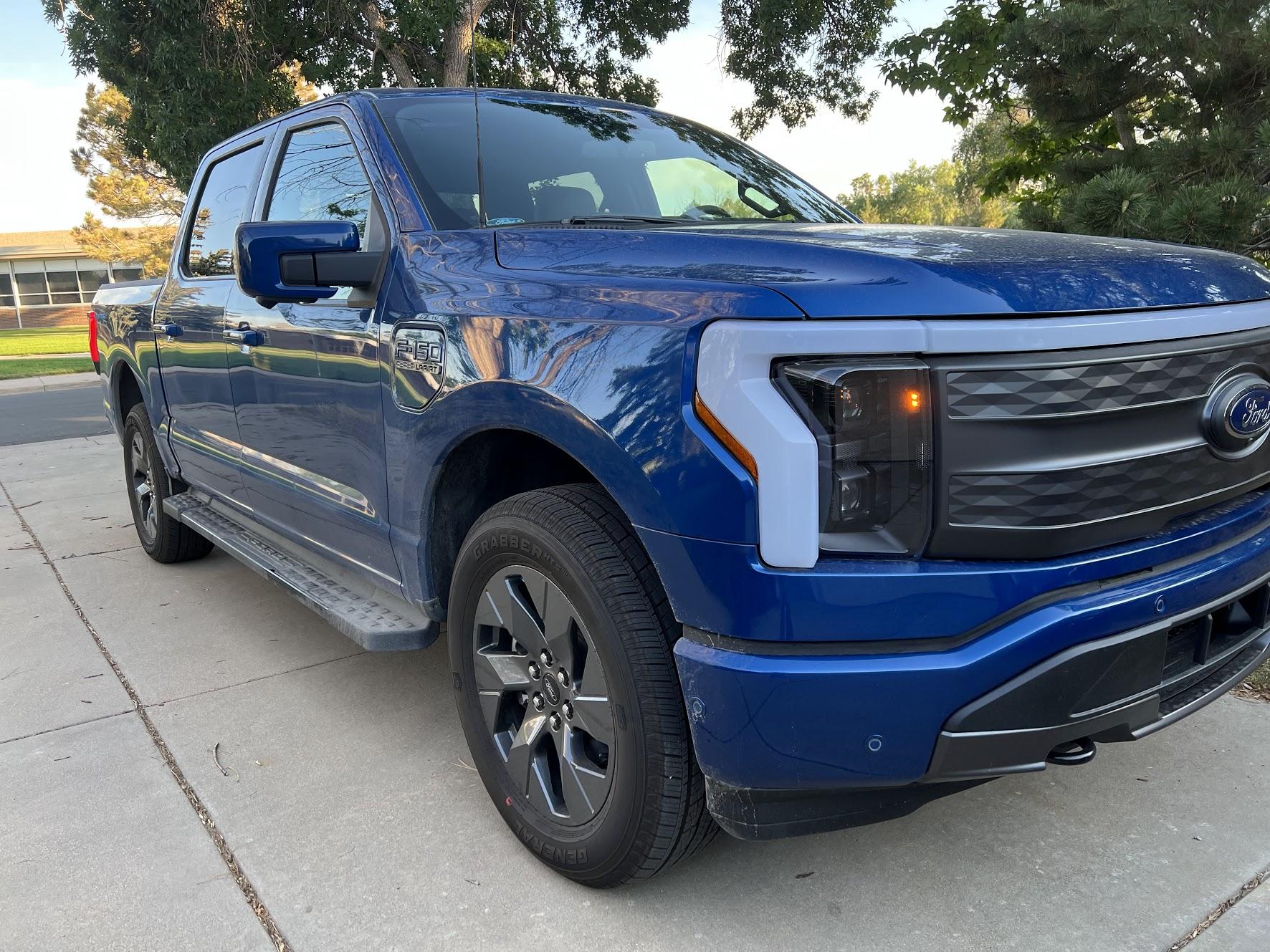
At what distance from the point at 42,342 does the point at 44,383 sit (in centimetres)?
1636

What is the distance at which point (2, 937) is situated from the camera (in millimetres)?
2145

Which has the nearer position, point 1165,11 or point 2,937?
point 2,937

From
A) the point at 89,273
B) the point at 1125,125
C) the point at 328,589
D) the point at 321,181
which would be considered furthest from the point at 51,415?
the point at 89,273

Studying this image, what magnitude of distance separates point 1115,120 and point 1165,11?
1.25 meters

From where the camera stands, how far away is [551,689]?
88.0 inches

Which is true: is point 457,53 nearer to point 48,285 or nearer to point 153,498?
point 153,498

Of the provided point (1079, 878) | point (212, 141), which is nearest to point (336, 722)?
point (1079, 878)

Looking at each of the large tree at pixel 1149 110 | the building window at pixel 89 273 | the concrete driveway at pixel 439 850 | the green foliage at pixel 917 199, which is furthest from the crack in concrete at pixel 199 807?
the green foliage at pixel 917 199

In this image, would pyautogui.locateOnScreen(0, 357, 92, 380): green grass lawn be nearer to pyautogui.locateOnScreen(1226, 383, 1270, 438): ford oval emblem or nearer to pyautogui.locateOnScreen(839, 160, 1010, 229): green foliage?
pyautogui.locateOnScreen(1226, 383, 1270, 438): ford oval emblem

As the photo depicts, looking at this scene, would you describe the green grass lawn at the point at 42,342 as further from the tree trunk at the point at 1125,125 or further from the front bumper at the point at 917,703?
the front bumper at the point at 917,703

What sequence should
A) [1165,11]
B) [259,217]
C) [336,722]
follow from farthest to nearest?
[1165,11], [259,217], [336,722]

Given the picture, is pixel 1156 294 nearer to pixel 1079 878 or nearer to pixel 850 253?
pixel 850 253

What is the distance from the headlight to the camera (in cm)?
166

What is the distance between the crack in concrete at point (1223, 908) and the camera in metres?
2.04
